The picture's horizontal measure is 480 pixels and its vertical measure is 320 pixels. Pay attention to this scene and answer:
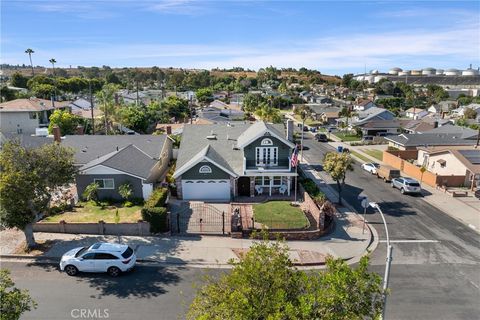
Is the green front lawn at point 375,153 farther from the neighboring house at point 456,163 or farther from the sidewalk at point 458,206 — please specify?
the sidewalk at point 458,206

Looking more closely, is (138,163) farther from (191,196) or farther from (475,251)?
(475,251)

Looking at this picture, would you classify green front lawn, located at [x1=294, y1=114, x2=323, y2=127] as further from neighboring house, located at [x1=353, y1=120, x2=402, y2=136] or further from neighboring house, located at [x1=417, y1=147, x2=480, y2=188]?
neighboring house, located at [x1=417, y1=147, x2=480, y2=188]

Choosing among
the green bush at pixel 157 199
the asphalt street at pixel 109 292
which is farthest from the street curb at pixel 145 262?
the green bush at pixel 157 199

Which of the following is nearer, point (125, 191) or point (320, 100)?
point (125, 191)

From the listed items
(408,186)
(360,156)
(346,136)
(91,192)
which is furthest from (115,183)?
(346,136)

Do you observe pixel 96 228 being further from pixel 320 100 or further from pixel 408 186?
pixel 320 100

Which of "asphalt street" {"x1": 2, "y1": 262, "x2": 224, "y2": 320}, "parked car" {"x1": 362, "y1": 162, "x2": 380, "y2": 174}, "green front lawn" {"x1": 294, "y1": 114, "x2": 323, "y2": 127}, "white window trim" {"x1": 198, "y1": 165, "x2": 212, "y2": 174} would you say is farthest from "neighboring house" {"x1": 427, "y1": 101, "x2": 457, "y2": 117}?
"asphalt street" {"x1": 2, "y1": 262, "x2": 224, "y2": 320}
